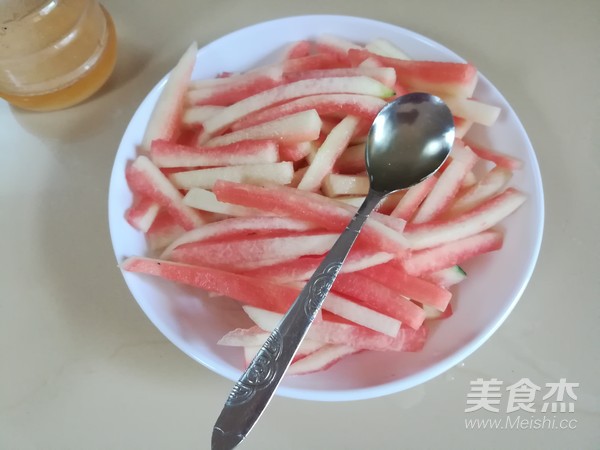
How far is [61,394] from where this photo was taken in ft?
3.11

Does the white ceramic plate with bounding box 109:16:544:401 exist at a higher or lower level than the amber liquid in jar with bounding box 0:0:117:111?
lower

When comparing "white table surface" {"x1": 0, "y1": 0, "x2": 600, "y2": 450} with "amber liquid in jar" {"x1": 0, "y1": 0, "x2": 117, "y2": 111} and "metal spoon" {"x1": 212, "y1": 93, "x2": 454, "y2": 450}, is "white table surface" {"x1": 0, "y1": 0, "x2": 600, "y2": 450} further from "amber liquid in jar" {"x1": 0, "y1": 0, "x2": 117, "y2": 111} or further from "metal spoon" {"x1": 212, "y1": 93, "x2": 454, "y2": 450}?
"metal spoon" {"x1": 212, "y1": 93, "x2": 454, "y2": 450}

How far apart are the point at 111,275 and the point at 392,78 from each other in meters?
0.65

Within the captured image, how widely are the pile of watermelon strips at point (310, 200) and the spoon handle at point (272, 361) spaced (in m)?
0.04

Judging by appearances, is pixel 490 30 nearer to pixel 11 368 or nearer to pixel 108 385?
pixel 108 385

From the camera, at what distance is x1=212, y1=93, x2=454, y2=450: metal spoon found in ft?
2.33

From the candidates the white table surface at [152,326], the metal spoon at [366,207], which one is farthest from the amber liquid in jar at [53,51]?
the metal spoon at [366,207]

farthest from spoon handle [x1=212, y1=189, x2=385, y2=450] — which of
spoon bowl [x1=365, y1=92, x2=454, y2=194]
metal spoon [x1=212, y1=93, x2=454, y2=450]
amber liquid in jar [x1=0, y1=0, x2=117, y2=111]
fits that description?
amber liquid in jar [x1=0, y1=0, x2=117, y2=111]

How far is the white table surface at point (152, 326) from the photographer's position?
913 mm

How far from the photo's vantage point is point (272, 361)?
73 cm

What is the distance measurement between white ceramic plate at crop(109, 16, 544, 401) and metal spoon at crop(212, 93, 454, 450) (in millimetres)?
88

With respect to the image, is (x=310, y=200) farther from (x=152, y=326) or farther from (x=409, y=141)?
(x=152, y=326)

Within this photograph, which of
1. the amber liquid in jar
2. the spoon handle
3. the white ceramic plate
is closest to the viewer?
the spoon handle

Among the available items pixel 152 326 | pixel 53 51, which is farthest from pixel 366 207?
pixel 53 51
